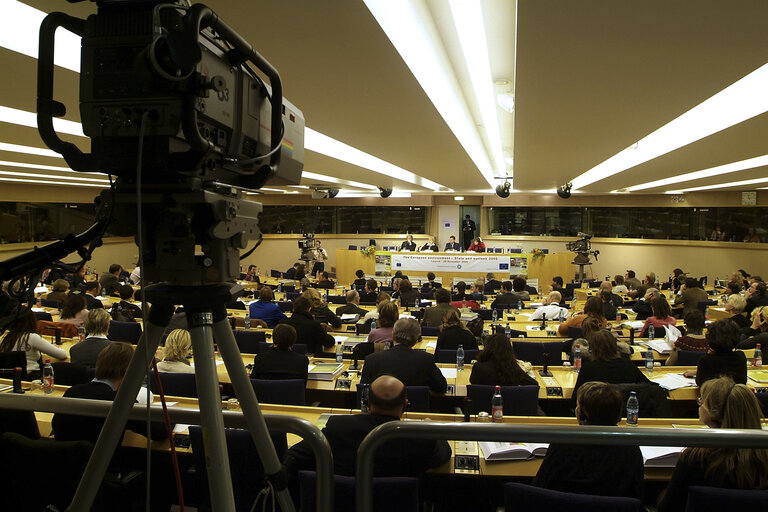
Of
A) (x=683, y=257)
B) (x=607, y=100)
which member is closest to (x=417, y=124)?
(x=607, y=100)

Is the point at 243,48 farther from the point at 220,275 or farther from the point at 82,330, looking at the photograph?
the point at 82,330

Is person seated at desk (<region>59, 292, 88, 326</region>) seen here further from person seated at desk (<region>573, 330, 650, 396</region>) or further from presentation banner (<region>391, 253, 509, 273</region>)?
presentation banner (<region>391, 253, 509, 273</region>)

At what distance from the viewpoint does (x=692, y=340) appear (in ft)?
17.5

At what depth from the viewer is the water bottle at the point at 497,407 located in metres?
3.29

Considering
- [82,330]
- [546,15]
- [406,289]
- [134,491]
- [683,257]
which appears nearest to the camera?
[546,15]

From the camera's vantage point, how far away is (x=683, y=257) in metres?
17.1

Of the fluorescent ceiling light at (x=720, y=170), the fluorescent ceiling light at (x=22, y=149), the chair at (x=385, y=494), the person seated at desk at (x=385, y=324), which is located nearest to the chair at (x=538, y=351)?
the person seated at desk at (x=385, y=324)

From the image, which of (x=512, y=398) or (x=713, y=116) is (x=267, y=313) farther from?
(x=713, y=116)

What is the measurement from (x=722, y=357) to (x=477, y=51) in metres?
3.19

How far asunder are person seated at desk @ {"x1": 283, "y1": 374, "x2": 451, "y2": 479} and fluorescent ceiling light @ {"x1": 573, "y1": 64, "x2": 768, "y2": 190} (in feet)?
11.4

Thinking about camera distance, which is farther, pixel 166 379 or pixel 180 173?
pixel 166 379

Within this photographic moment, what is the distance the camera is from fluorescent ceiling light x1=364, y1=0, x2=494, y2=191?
9.94 ft

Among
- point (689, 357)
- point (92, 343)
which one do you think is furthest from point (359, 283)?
point (689, 357)

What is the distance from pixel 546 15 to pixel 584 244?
13.6 m
